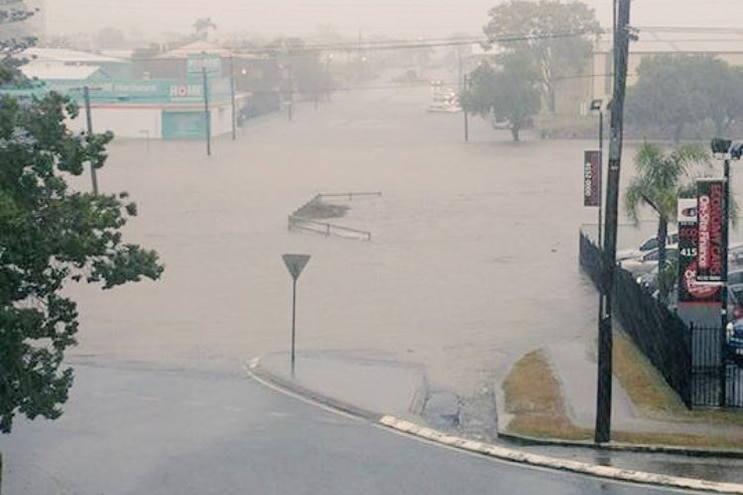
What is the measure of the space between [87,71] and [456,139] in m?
33.7

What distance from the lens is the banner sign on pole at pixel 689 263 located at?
61.1ft

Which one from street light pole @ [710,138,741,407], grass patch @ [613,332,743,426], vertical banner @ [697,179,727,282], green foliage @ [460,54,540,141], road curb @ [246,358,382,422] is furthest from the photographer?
green foliage @ [460,54,540,141]

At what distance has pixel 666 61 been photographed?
80188mm

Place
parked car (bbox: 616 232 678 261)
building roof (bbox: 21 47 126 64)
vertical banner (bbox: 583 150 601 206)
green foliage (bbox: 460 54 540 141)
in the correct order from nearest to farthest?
vertical banner (bbox: 583 150 601 206)
parked car (bbox: 616 232 678 261)
green foliage (bbox: 460 54 540 141)
building roof (bbox: 21 47 126 64)

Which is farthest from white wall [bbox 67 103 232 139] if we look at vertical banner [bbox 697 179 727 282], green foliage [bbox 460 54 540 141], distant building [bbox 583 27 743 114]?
vertical banner [bbox 697 179 727 282]

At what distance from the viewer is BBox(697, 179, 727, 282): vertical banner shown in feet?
59.8

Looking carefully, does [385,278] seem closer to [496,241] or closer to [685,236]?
[496,241]

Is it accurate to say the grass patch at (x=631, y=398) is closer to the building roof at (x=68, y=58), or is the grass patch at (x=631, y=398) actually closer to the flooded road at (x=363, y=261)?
the flooded road at (x=363, y=261)

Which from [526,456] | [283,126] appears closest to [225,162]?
[283,126]

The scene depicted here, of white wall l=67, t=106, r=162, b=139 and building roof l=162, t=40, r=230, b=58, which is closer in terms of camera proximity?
white wall l=67, t=106, r=162, b=139

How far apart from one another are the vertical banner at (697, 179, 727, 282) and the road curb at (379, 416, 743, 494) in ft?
13.9

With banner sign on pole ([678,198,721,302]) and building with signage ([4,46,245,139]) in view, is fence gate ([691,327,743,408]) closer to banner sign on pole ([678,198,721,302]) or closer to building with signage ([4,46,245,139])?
banner sign on pole ([678,198,721,302])

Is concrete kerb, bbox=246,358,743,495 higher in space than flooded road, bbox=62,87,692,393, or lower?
higher

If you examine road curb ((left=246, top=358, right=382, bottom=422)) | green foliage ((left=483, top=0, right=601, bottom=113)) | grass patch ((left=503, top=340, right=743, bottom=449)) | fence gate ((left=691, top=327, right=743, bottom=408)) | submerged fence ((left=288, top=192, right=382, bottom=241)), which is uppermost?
green foliage ((left=483, top=0, right=601, bottom=113))
